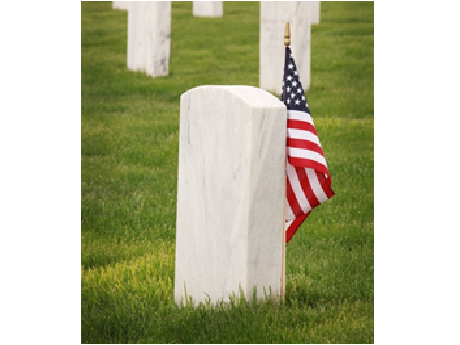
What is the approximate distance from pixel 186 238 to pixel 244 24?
1379 cm

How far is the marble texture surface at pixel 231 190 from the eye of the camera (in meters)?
4.42

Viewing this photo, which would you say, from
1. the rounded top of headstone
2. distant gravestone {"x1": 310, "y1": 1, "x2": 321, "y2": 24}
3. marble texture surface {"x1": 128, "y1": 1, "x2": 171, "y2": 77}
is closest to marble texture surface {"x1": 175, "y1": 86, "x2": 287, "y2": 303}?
the rounded top of headstone

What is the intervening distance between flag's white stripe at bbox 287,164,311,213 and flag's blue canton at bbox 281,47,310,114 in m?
0.40

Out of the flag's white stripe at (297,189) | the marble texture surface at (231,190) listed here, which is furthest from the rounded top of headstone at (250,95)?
the flag's white stripe at (297,189)

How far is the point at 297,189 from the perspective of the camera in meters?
4.73

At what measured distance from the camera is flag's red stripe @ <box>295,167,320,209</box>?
470 cm

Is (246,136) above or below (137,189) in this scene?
above

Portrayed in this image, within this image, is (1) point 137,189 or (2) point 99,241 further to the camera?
(1) point 137,189

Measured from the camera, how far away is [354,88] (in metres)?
12.4

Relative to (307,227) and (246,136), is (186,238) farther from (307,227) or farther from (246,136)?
(307,227)

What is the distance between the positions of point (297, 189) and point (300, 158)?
0.27 metres

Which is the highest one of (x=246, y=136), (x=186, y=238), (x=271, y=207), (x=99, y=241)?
(x=246, y=136)

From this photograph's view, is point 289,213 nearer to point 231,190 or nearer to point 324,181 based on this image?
point 324,181

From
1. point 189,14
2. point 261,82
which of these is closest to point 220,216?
point 261,82
